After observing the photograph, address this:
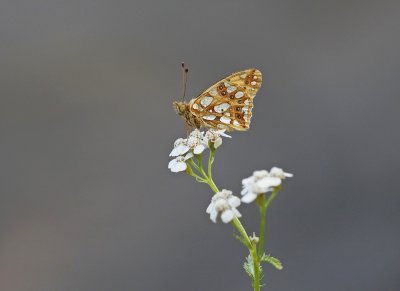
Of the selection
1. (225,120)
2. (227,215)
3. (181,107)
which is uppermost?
(181,107)

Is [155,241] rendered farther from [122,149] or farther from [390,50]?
[390,50]

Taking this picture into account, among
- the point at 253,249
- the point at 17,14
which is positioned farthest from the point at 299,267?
the point at 17,14

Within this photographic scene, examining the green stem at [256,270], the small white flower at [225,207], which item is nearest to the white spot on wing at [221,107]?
the small white flower at [225,207]

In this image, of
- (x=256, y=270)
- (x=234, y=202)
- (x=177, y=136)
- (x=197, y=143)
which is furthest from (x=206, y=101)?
(x=177, y=136)

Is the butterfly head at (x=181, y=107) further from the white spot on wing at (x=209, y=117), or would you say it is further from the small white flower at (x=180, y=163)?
the small white flower at (x=180, y=163)

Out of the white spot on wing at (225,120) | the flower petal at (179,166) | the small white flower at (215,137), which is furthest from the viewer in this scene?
the white spot on wing at (225,120)

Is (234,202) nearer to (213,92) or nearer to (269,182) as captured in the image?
(269,182)

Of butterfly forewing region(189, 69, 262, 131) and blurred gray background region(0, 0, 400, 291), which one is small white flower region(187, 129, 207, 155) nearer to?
butterfly forewing region(189, 69, 262, 131)
